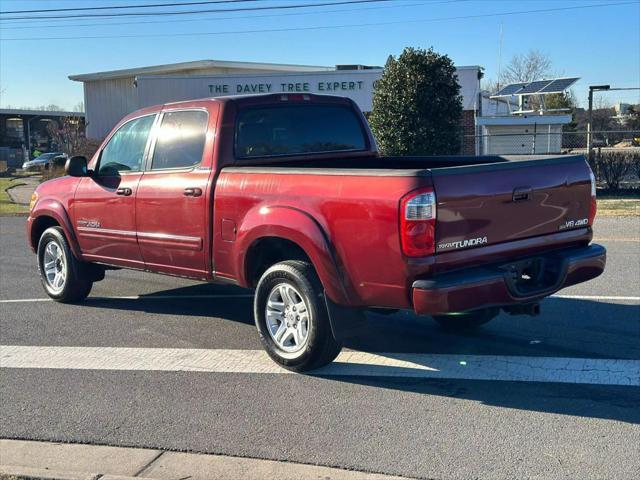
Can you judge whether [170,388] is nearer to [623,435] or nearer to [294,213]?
[294,213]

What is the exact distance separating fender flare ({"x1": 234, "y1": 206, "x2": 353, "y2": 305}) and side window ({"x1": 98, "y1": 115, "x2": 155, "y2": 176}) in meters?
1.88

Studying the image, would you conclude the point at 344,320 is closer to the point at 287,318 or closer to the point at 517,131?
the point at 287,318

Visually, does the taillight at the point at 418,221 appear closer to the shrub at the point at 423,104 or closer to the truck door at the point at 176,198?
the truck door at the point at 176,198

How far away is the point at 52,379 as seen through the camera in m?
5.44

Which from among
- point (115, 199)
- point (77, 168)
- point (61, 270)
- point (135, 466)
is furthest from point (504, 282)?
point (61, 270)

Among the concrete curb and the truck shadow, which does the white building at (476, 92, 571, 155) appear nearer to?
the truck shadow

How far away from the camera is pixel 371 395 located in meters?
4.93

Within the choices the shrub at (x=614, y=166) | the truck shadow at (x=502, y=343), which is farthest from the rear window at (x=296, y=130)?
the shrub at (x=614, y=166)

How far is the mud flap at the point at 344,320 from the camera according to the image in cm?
505

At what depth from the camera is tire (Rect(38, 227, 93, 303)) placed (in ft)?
25.3

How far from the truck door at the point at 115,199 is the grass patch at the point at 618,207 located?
35.6 feet

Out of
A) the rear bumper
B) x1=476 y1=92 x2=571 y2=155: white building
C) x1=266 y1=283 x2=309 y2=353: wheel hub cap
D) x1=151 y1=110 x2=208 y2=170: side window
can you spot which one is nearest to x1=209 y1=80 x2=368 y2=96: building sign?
x1=476 y1=92 x2=571 y2=155: white building

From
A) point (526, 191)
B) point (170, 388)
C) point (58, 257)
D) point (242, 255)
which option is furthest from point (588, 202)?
point (58, 257)

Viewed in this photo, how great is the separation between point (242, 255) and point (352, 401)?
153cm
